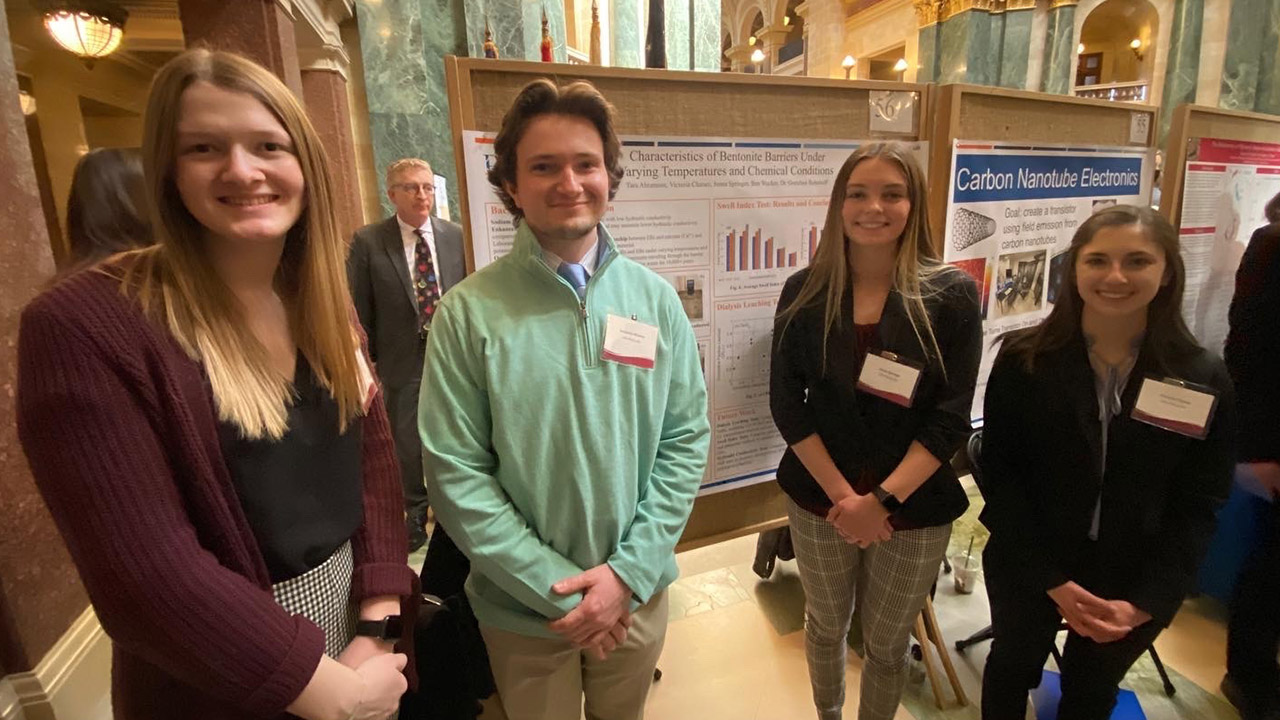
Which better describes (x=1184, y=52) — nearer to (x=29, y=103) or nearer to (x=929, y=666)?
(x=929, y=666)

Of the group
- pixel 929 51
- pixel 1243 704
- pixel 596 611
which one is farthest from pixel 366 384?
pixel 929 51

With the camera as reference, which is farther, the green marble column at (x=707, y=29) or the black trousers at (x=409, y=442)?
the green marble column at (x=707, y=29)

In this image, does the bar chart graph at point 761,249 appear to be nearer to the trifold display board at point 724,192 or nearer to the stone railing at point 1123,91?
the trifold display board at point 724,192

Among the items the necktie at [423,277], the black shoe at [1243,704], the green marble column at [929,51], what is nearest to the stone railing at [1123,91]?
the green marble column at [929,51]

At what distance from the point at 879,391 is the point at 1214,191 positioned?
233 centimetres

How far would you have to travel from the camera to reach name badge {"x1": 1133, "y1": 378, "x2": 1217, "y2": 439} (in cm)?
119

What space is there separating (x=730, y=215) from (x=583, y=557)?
97 cm

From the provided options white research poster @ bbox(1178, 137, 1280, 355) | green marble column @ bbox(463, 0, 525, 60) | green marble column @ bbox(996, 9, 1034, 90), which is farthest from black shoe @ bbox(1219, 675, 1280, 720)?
green marble column @ bbox(996, 9, 1034, 90)

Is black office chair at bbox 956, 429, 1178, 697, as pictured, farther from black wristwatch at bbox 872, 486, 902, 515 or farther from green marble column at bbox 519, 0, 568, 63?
green marble column at bbox 519, 0, 568, 63

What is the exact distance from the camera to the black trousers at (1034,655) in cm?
134

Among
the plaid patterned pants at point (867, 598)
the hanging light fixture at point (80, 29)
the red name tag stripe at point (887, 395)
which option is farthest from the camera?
the hanging light fixture at point (80, 29)

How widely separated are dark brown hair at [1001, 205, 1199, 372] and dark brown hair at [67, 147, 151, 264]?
2030mm

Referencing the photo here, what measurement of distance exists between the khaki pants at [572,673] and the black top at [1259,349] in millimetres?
1771

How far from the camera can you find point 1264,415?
1.66m
